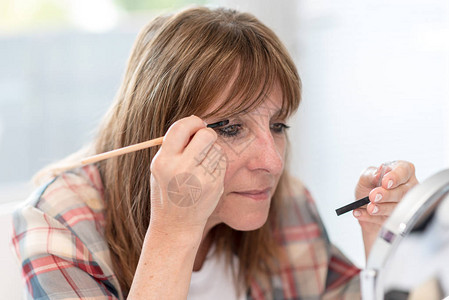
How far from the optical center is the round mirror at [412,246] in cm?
58

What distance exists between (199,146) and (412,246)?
34 cm

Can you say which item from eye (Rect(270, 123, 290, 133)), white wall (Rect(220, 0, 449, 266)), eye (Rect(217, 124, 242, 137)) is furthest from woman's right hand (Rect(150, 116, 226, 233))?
white wall (Rect(220, 0, 449, 266))

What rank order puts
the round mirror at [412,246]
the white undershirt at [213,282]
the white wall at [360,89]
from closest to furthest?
the round mirror at [412,246] < the white undershirt at [213,282] < the white wall at [360,89]

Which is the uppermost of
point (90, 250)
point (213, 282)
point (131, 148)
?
point (131, 148)

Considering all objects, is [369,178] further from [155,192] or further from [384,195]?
[155,192]

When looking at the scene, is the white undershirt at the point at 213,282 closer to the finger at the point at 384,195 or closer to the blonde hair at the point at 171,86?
the blonde hair at the point at 171,86

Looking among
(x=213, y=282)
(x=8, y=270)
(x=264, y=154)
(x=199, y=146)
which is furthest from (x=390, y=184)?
(x=8, y=270)

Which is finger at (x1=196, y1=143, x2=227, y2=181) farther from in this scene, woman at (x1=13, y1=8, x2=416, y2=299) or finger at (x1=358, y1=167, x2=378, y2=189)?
finger at (x1=358, y1=167, x2=378, y2=189)

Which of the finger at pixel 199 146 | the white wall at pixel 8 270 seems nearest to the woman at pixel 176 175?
the finger at pixel 199 146

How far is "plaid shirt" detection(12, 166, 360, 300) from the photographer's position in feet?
3.16

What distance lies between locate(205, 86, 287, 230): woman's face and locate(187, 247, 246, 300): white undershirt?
20cm

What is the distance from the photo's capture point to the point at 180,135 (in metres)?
0.82

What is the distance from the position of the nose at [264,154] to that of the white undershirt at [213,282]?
12.5 inches

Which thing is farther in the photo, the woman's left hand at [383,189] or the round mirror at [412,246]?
the woman's left hand at [383,189]
